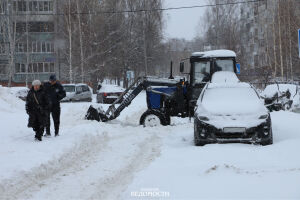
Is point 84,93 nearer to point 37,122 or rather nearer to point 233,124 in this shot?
point 37,122

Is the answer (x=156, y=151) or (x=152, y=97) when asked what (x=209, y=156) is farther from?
(x=152, y=97)

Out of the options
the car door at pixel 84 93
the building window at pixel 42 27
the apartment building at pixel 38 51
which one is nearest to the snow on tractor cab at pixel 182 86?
the car door at pixel 84 93

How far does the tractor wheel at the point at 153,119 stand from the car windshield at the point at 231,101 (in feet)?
11.4

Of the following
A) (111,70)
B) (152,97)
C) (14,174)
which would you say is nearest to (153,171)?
(14,174)

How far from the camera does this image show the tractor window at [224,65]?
15953 mm

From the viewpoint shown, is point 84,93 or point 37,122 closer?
point 37,122

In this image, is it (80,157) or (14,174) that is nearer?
(14,174)

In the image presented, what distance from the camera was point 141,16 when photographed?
51.6 metres

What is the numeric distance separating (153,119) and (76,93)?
62.1ft

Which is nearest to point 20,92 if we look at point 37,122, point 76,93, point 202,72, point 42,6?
point 76,93

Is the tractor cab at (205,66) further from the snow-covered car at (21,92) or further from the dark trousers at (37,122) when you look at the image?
the snow-covered car at (21,92)

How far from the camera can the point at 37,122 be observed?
1191 cm

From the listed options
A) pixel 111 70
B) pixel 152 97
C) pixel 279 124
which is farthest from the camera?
pixel 111 70

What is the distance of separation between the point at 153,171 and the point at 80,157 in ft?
8.28
